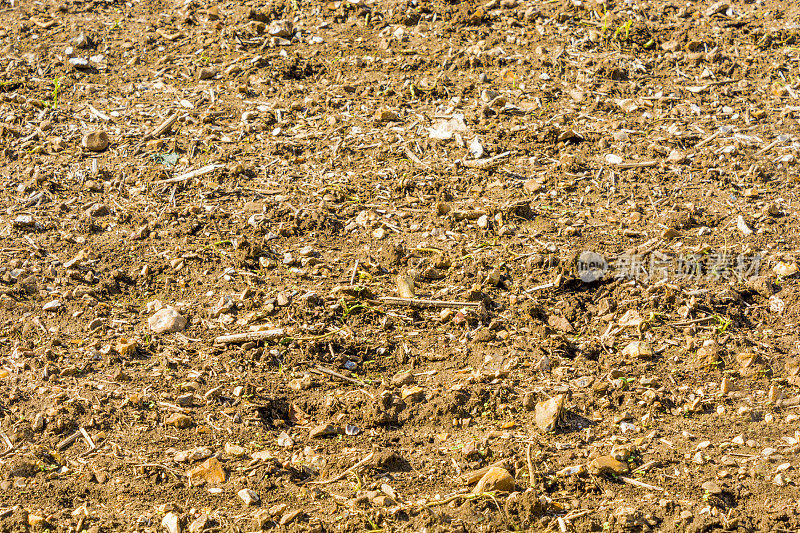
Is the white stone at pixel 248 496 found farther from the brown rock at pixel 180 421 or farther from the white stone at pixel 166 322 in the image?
the white stone at pixel 166 322

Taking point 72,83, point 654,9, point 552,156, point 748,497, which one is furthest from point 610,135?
point 72,83

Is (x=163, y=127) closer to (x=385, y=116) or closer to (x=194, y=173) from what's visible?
(x=194, y=173)

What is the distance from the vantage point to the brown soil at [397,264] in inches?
106

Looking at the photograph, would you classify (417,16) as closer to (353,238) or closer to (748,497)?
(353,238)

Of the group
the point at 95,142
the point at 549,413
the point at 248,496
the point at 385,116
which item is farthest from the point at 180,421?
the point at 385,116

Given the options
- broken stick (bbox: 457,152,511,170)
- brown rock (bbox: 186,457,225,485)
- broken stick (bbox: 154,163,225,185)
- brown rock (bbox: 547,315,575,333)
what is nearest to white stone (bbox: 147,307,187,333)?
brown rock (bbox: 186,457,225,485)

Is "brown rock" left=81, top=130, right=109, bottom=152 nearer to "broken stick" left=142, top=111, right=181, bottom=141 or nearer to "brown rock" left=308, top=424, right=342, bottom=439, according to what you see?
"broken stick" left=142, top=111, right=181, bottom=141

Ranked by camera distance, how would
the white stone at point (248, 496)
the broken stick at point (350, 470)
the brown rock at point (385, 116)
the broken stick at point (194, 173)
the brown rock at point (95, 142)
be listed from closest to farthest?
1. the white stone at point (248, 496)
2. the broken stick at point (350, 470)
3. the broken stick at point (194, 173)
4. the brown rock at point (95, 142)
5. the brown rock at point (385, 116)

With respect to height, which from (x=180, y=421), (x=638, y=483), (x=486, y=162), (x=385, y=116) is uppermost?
(x=385, y=116)

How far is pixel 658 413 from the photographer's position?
3.00 meters

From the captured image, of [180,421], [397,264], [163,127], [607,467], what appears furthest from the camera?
[163,127]

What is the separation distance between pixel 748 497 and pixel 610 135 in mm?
2534

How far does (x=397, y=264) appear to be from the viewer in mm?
3756

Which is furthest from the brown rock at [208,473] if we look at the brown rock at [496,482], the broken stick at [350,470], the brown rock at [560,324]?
the brown rock at [560,324]
